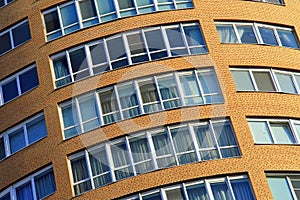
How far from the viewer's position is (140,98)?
1287 inches

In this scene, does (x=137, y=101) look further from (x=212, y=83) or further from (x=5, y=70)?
(x=5, y=70)

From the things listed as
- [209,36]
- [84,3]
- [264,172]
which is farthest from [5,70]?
[264,172]

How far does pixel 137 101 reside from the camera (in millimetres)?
32719

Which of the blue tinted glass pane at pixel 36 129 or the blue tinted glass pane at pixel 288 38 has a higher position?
the blue tinted glass pane at pixel 288 38

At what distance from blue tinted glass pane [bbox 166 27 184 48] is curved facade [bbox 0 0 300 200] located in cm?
6

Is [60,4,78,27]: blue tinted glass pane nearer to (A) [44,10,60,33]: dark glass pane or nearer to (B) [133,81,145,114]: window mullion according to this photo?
(A) [44,10,60,33]: dark glass pane

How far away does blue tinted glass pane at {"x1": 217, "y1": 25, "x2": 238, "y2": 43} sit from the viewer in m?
35.0

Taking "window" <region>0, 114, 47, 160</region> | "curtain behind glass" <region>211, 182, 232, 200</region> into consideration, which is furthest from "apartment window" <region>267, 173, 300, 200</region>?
"window" <region>0, 114, 47, 160</region>

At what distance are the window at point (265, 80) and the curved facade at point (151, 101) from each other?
0.19 ft

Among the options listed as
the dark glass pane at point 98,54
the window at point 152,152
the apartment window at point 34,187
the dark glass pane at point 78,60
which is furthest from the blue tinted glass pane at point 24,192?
the dark glass pane at point 98,54

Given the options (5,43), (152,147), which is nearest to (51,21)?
(5,43)

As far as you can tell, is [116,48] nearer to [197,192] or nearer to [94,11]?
[94,11]

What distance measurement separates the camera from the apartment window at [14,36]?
1449 inches

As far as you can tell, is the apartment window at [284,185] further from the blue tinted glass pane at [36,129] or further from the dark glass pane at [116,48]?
the blue tinted glass pane at [36,129]
